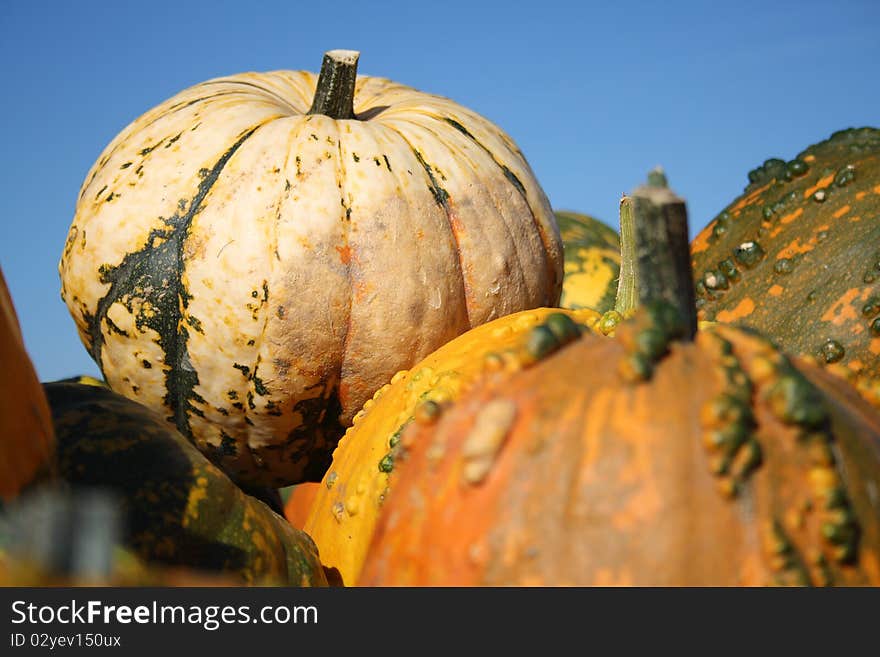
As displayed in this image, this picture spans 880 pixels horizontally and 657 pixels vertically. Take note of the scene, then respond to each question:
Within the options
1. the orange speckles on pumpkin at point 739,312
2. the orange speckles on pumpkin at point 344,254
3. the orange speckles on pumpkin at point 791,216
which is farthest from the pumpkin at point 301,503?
the orange speckles on pumpkin at point 791,216

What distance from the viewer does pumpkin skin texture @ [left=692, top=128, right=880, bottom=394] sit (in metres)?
2.60

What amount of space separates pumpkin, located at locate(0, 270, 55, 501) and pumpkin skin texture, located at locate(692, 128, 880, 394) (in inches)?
74.2

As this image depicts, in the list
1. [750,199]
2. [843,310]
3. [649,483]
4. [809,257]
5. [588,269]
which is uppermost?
[588,269]

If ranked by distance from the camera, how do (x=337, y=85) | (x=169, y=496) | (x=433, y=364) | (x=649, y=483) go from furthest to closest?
(x=337, y=85) < (x=433, y=364) < (x=169, y=496) < (x=649, y=483)

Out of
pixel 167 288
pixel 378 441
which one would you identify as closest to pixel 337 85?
pixel 167 288

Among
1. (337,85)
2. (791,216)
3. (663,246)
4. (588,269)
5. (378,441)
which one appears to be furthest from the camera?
(588,269)

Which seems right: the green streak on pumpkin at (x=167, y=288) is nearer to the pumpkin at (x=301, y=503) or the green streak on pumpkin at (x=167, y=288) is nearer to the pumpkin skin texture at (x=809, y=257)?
the pumpkin at (x=301, y=503)

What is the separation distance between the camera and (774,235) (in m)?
3.01

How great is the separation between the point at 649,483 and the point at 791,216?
6.86 feet

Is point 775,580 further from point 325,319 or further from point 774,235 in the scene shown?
point 774,235

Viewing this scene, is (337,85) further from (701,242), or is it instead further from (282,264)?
(701,242)

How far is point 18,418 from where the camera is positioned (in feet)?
4.72

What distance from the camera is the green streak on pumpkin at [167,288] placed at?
251 centimetres

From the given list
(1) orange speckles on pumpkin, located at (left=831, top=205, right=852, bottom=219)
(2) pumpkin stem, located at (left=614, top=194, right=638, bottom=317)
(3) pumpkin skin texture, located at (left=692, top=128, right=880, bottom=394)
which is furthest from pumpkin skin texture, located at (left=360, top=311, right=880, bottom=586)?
(1) orange speckles on pumpkin, located at (left=831, top=205, right=852, bottom=219)
